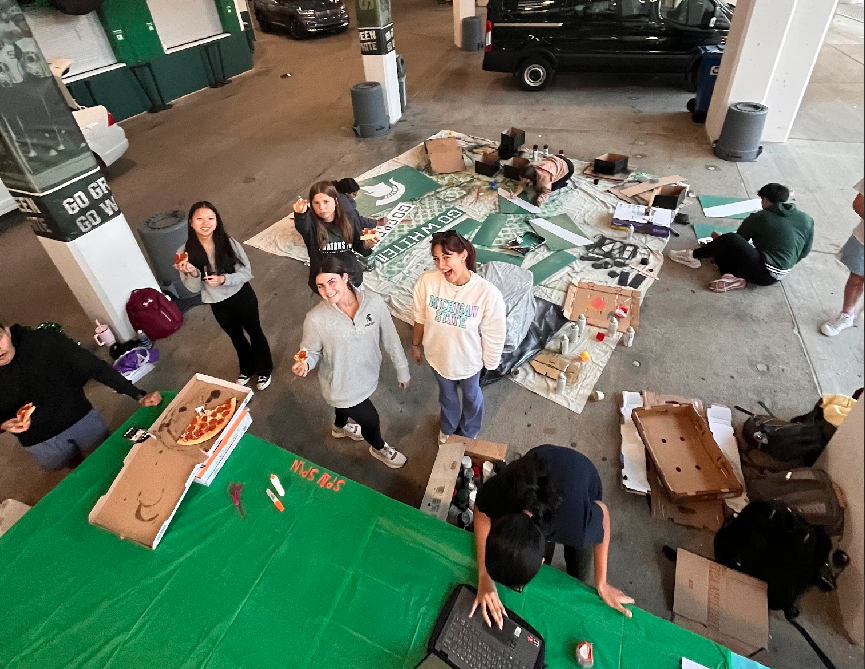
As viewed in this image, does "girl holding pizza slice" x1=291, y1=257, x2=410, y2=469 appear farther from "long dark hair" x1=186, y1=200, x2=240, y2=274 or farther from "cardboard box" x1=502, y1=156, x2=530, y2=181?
"cardboard box" x1=502, y1=156, x2=530, y2=181

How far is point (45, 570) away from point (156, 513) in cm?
63

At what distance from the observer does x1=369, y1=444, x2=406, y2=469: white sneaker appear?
3.88 metres

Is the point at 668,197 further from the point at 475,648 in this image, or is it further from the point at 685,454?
the point at 475,648

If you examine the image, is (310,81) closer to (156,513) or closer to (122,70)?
(122,70)

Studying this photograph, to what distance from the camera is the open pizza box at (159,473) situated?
2.97 m

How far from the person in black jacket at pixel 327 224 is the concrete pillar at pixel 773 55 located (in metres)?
6.24

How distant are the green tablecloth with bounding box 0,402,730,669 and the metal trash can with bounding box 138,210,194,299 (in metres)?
2.80

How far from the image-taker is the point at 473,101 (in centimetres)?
1028

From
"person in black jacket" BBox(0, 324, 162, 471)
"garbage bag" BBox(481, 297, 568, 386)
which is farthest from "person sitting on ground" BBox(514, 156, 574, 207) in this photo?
"person in black jacket" BBox(0, 324, 162, 471)

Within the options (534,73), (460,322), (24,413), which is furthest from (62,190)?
(534,73)

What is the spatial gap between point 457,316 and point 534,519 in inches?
55.2

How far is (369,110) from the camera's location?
341 inches

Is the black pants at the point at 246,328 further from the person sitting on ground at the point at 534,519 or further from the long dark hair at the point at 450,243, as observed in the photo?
the person sitting on ground at the point at 534,519

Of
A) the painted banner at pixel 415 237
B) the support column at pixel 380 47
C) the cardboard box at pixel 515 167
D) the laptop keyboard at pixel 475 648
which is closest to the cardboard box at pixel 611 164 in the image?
the cardboard box at pixel 515 167
